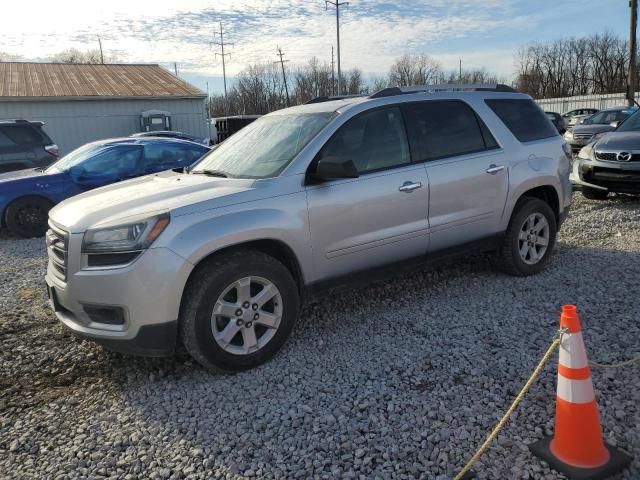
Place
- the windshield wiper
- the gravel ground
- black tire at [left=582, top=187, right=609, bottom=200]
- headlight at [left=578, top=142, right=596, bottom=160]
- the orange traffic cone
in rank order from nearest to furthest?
the orange traffic cone < the gravel ground < the windshield wiper < headlight at [left=578, top=142, right=596, bottom=160] < black tire at [left=582, top=187, right=609, bottom=200]

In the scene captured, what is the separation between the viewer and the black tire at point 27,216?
26.9 ft

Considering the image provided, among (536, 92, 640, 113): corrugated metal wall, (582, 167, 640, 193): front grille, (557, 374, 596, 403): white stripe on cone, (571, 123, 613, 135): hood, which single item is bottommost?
(557, 374, 596, 403): white stripe on cone

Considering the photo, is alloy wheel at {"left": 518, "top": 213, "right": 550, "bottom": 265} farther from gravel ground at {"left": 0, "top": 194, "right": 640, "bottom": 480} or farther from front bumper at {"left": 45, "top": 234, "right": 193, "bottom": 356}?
front bumper at {"left": 45, "top": 234, "right": 193, "bottom": 356}

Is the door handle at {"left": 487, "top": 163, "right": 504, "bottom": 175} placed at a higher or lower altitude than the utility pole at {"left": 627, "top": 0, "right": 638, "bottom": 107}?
lower

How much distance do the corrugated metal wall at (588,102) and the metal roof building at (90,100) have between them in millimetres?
25210

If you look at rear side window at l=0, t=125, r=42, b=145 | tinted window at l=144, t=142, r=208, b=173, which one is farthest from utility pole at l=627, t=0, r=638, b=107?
rear side window at l=0, t=125, r=42, b=145

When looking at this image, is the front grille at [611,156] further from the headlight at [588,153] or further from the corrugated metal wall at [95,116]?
the corrugated metal wall at [95,116]

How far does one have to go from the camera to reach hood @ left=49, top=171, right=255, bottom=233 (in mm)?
3361

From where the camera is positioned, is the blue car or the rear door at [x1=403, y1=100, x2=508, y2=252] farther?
the blue car

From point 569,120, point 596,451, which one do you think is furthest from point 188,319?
point 569,120

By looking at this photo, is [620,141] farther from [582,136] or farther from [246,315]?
[582,136]

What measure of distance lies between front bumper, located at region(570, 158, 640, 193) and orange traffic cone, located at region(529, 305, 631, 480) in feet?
21.0

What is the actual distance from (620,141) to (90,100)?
2160 centimetres

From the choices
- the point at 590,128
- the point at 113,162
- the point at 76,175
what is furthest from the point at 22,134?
the point at 590,128
